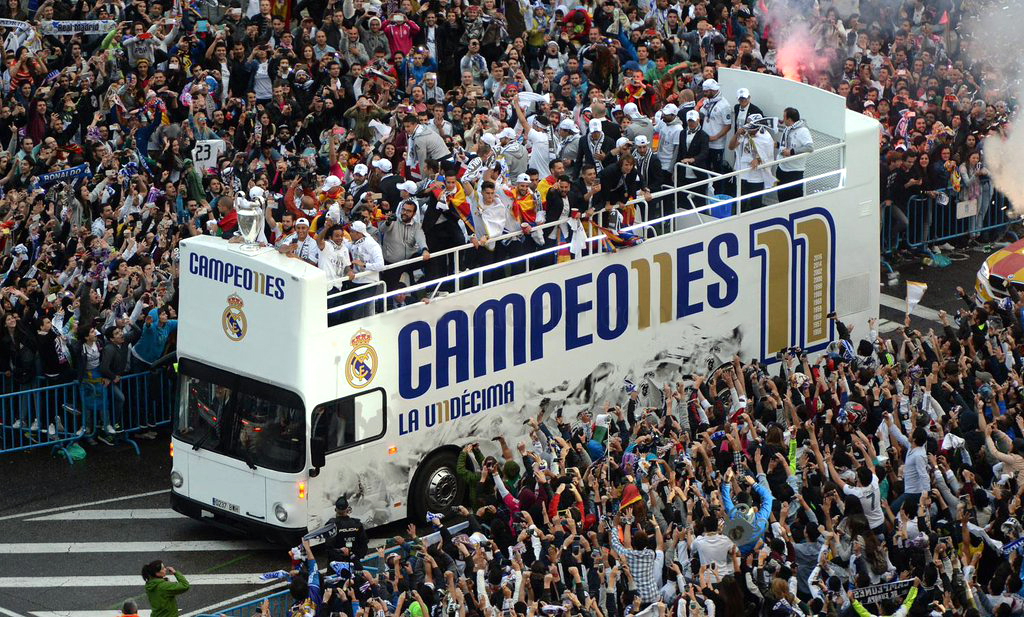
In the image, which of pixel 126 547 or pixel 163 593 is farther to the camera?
pixel 126 547

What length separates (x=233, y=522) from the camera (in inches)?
800

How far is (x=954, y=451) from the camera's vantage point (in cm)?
1838

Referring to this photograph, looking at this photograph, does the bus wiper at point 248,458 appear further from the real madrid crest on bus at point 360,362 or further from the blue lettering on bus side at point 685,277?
the blue lettering on bus side at point 685,277

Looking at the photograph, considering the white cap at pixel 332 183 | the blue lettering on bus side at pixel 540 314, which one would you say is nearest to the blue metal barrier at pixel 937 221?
the blue lettering on bus side at pixel 540 314

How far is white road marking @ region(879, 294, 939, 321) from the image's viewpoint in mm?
27031

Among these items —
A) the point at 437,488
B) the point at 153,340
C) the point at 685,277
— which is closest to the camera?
the point at 437,488

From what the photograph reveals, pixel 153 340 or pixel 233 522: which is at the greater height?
pixel 153 340

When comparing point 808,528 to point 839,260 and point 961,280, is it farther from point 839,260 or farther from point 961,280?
point 961,280

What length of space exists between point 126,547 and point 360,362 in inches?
138

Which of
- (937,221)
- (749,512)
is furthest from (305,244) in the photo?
(937,221)

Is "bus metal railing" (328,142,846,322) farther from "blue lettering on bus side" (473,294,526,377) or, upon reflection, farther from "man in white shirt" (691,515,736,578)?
"man in white shirt" (691,515,736,578)

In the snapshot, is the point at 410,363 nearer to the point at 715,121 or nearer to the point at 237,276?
the point at 237,276

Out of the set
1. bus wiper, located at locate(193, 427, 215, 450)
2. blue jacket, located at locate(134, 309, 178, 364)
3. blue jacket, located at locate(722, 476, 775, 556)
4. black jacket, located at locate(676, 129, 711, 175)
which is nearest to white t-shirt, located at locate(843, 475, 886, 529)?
blue jacket, located at locate(722, 476, 775, 556)

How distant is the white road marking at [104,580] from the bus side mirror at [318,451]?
1391mm
